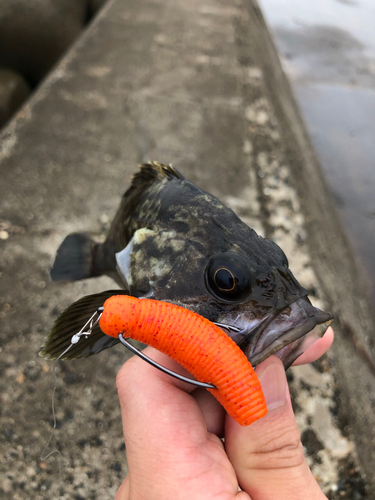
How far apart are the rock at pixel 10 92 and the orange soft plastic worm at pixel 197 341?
484 cm

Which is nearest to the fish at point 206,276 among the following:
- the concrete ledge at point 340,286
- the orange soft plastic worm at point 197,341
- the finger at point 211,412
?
the orange soft plastic worm at point 197,341

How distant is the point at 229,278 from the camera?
3.83 feet

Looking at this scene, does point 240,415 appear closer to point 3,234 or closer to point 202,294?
point 202,294

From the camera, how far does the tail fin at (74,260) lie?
2182 mm

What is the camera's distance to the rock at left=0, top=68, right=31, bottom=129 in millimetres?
4695

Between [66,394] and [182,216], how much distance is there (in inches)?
58.2

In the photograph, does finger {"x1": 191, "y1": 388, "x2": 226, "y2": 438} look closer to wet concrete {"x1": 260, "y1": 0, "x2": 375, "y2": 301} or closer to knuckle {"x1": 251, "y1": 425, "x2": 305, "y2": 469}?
knuckle {"x1": 251, "y1": 425, "x2": 305, "y2": 469}

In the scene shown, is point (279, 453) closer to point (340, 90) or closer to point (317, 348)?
point (317, 348)

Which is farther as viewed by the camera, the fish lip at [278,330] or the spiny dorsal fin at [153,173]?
the spiny dorsal fin at [153,173]

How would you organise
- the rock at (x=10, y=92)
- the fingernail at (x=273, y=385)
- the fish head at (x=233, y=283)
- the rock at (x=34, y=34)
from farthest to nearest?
1. the rock at (x=34, y=34)
2. the rock at (x=10, y=92)
3. the fingernail at (x=273, y=385)
4. the fish head at (x=233, y=283)

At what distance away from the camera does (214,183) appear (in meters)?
3.45

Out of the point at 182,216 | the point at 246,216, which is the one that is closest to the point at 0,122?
the point at 246,216

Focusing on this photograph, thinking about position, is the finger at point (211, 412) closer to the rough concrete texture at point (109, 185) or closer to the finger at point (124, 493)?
the finger at point (124, 493)

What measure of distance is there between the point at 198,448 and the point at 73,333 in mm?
699
